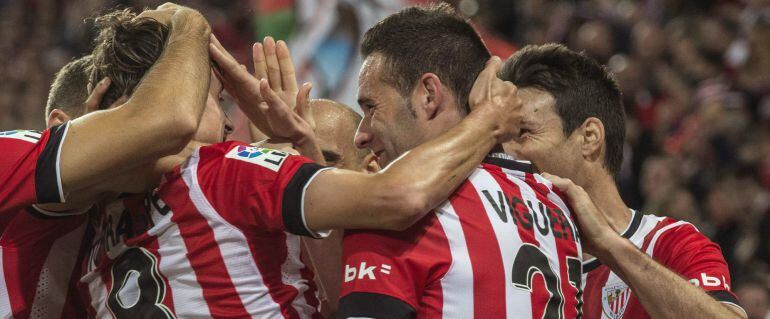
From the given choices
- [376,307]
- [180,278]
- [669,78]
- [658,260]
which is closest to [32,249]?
[180,278]

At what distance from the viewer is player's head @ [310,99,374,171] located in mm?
4672

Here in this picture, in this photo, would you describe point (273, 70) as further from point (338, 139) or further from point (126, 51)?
point (126, 51)

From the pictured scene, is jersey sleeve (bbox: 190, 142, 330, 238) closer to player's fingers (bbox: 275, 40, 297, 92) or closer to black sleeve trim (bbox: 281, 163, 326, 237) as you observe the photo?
black sleeve trim (bbox: 281, 163, 326, 237)

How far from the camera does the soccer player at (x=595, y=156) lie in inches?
159

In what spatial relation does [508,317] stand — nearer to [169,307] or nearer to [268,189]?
[268,189]

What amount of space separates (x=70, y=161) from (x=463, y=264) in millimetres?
1287

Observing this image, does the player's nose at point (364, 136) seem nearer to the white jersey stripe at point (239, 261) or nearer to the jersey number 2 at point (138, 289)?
the white jersey stripe at point (239, 261)

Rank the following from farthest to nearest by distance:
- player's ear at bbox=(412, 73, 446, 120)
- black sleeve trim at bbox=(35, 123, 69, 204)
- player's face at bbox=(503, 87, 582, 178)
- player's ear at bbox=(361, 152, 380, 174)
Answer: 1. player's ear at bbox=(361, 152, 380, 174)
2. player's face at bbox=(503, 87, 582, 178)
3. player's ear at bbox=(412, 73, 446, 120)
4. black sleeve trim at bbox=(35, 123, 69, 204)

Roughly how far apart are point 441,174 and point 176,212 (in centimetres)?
89

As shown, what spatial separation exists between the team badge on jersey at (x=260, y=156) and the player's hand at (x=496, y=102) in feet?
2.19

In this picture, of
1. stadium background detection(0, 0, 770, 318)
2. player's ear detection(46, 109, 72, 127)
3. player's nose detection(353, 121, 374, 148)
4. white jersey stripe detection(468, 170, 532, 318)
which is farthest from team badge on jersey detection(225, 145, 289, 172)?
→ stadium background detection(0, 0, 770, 318)

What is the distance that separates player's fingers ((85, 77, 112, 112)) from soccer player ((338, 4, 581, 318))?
891 mm

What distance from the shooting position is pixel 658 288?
372 cm

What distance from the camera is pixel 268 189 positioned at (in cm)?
330
